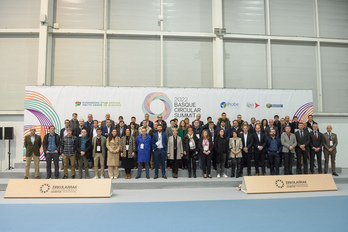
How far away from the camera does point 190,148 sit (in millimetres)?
7602

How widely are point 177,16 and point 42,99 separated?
684 cm

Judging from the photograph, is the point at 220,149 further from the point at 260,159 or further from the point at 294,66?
the point at 294,66

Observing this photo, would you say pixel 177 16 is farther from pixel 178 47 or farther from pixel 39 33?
pixel 39 33

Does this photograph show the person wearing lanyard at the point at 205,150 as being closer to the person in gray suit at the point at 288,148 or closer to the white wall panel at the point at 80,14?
the person in gray suit at the point at 288,148

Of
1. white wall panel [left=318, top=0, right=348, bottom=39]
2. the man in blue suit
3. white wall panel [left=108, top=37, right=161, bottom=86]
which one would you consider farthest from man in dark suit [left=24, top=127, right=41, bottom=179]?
white wall panel [left=318, top=0, right=348, bottom=39]

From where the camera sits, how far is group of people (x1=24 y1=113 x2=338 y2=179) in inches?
290

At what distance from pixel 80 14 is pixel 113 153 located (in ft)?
23.4

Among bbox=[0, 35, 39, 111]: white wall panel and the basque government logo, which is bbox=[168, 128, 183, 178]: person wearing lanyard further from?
bbox=[0, 35, 39, 111]: white wall panel

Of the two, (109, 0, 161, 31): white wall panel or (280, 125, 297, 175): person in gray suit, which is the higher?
(109, 0, 161, 31): white wall panel

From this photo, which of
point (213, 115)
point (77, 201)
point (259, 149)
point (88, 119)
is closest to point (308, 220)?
point (259, 149)

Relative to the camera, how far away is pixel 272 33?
11625mm

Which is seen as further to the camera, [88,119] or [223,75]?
[223,75]

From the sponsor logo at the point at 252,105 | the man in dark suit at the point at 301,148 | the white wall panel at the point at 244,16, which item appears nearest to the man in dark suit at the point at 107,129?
the sponsor logo at the point at 252,105

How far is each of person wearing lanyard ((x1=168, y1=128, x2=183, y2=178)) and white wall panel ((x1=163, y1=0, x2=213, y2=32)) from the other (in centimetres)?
587
